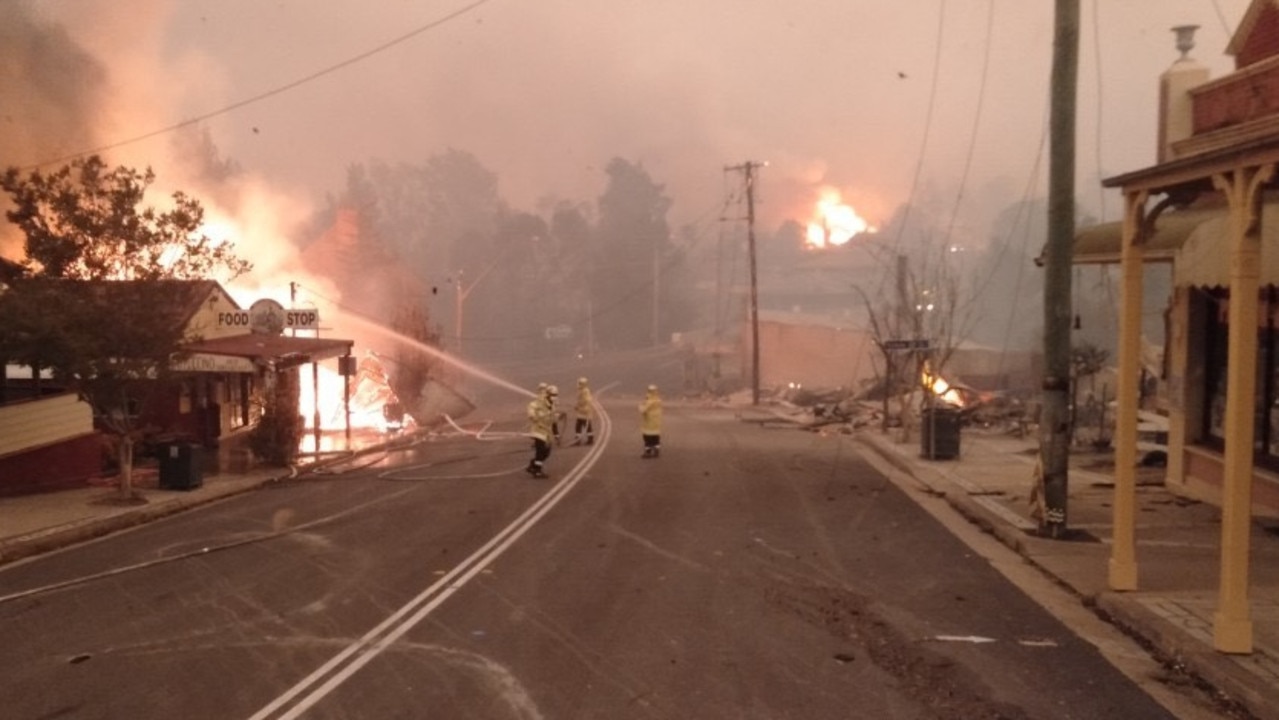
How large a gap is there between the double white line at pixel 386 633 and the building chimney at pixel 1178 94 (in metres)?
9.45

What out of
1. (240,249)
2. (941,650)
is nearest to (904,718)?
(941,650)

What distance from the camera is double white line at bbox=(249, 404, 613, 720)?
6.62 metres

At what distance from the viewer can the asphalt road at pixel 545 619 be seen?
265 inches


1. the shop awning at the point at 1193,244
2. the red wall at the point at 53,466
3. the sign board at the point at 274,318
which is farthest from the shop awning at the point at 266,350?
the shop awning at the point at 1193,244

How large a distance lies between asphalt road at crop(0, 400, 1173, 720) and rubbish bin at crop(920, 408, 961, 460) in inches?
261

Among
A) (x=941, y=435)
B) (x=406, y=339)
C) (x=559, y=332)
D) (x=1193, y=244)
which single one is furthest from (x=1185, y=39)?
(x=559, y=332)

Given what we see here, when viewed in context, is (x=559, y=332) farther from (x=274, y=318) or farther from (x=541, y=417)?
(x=541, y=417)

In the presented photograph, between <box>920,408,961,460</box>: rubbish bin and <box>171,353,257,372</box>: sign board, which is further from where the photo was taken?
<box>920,408,961,460</box>: rubbish bin

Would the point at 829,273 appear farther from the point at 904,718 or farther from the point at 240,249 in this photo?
the point at 904,718

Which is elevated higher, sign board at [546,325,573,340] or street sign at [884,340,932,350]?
street sign at [884,340,932,350]

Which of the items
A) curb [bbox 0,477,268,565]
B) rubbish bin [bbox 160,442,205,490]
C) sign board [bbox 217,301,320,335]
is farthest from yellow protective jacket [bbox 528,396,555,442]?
sign board [bbox 217,301,320,335]

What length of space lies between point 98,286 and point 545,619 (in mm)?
10778

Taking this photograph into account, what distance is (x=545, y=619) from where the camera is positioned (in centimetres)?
872

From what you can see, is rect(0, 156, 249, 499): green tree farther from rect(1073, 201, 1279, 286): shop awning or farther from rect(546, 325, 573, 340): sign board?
rect(546, 325, 573, 340): sign board
